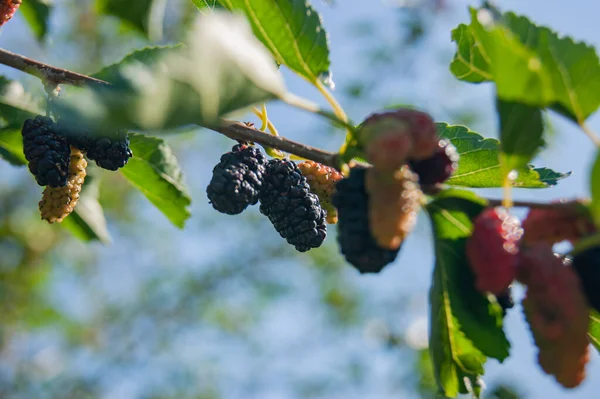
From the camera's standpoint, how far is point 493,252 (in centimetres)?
81

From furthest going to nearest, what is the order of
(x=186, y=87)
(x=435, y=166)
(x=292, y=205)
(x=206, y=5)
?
(x=206, y=5)
(x=292, y=205)
(x=435, y=166)
(x=186, y=87)

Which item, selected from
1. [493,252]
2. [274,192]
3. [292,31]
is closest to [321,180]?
[274,192]

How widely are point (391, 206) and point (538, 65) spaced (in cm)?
24

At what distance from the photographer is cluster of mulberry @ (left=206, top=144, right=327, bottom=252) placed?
1178mm

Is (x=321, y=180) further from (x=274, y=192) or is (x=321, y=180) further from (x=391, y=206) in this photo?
(x=391, y=206)

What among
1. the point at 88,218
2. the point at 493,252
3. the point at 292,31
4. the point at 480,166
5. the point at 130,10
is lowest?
the point at 88,218

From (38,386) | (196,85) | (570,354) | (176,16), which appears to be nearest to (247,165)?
(196,85)

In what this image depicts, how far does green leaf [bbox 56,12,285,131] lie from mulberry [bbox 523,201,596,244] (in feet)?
1.39

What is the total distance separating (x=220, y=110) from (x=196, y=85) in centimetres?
7

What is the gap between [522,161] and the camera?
89 centimetres

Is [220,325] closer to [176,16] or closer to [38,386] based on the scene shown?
[38,386]

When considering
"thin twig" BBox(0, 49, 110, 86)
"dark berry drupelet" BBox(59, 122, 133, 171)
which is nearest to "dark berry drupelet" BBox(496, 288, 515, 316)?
"dark berry drupelet" BBox(59, 122, 133, 171)

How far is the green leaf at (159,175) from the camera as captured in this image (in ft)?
4.98

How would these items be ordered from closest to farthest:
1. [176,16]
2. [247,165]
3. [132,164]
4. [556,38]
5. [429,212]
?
1. [556,38]
2. [429,212]
3. [247,165]
4. [132,164]
5. [176,16]
